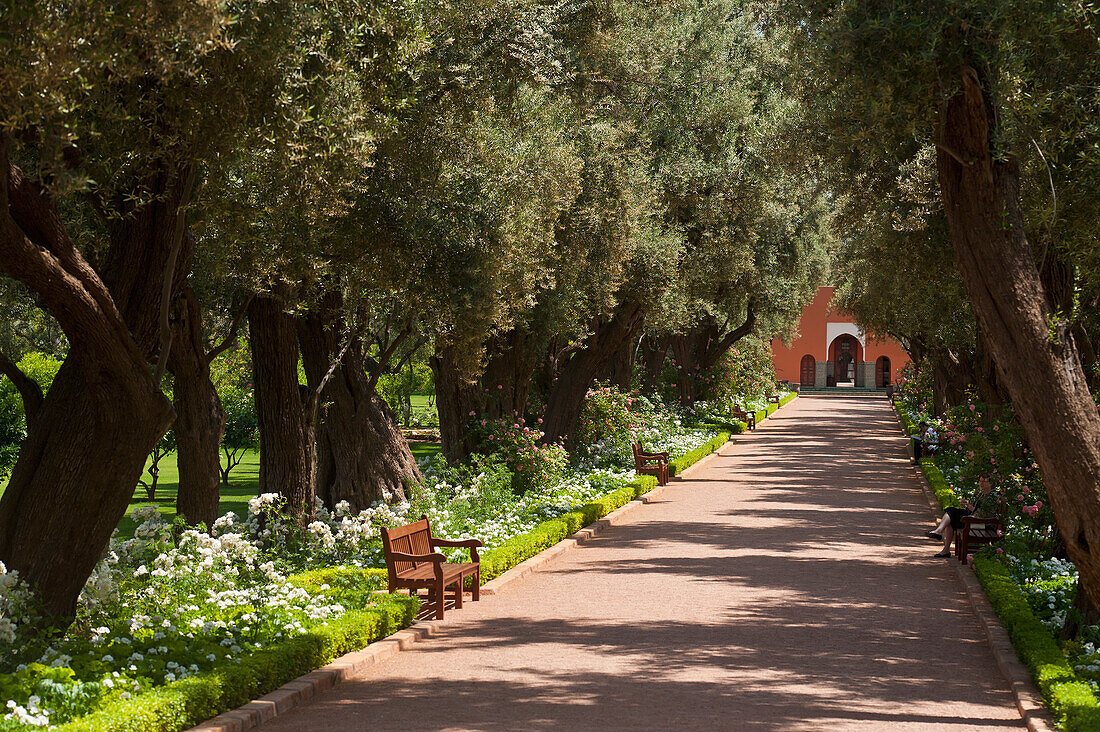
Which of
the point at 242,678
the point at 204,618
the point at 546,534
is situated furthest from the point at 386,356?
the point at 242,678

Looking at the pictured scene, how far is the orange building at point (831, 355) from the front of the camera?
223 ft

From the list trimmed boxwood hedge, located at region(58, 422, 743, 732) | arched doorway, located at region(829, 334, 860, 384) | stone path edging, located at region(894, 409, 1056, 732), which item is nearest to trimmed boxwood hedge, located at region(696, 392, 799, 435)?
stone path edging, located at region(894, 409, 1056, 732)

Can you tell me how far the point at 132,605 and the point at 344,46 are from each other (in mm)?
3790

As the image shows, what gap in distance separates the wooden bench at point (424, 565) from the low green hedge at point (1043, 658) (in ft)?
13.9

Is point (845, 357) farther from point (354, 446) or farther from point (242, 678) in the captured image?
point (242, 678)

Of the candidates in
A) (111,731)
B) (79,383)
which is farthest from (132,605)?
(111,731)

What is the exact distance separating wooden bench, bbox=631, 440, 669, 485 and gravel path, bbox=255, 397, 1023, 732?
4.97 metres

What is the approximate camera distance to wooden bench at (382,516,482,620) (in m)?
8.81

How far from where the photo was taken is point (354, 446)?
12.9 metres

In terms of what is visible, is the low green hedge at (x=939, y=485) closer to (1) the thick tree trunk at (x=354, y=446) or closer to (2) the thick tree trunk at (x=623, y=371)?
(2) the thick tree trunk at (x=623, y=371)

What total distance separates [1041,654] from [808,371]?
66.2 m

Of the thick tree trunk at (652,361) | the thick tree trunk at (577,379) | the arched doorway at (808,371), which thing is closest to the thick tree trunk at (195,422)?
the thick tree trunk at (577,379)

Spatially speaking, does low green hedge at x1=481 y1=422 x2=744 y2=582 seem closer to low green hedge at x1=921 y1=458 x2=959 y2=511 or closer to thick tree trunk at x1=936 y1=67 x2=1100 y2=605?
low green hedge at x1=921 y1=458 x2=959 y2=511

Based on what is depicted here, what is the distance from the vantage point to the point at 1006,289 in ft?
20.4
